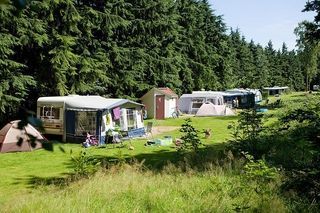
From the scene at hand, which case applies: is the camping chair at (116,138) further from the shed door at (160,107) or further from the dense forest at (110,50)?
the shed door at (160,107)

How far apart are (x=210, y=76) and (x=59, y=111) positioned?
2757cm

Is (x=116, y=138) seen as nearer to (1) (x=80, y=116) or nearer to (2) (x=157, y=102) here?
(1) (x=80, y=116)

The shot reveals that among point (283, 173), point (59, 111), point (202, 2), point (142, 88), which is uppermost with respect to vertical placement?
point (202, 2)

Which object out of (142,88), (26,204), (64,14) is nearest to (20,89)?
(64,14)

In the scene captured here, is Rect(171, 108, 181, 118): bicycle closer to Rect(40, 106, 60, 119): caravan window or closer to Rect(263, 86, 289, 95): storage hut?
Rect(40, 106, 60, 119): caravan window

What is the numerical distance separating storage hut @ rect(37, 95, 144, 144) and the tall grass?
12.2 m

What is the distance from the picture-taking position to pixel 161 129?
26766mm

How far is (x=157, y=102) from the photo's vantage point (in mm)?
33656

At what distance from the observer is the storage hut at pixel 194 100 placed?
39.2 meters

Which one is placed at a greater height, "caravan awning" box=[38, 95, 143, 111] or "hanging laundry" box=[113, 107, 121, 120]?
"caravan awning" box=[38, 95, 143, 111]

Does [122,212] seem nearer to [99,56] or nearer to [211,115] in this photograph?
[99,56]

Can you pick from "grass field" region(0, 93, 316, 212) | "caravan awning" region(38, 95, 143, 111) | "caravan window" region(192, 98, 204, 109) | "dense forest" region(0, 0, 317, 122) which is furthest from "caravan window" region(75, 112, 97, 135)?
"caravan window" region(192, 98, 204, 109)

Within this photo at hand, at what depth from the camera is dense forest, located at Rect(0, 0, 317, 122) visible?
2195 centimetres

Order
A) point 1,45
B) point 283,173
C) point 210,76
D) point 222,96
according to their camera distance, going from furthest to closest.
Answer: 1. point 210,76
2. point 222,96
3. point 1,45
4. point 283,173
